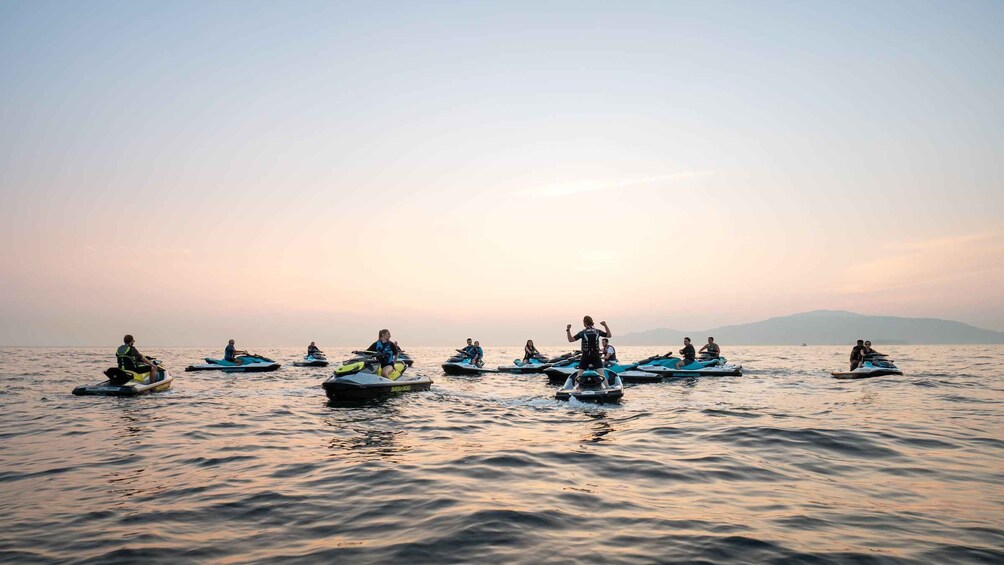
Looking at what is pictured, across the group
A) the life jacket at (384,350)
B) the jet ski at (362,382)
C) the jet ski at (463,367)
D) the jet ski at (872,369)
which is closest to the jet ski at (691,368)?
the jet ski at (872,369)

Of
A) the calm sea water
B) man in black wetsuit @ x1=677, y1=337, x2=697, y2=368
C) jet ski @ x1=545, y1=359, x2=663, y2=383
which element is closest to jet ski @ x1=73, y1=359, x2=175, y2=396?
the calm sea water

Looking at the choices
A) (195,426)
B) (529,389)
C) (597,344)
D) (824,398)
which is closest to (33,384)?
(195,426)

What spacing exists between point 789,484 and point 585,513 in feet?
11.4

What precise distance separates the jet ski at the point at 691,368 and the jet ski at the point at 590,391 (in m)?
12.1

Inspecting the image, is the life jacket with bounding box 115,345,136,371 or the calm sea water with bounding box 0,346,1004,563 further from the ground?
the life jacket with bounding box 115,345,136,371

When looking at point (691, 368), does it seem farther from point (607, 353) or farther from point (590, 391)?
point (590, 391)

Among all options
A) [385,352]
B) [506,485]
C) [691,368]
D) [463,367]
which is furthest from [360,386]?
[691,368]

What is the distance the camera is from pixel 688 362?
3031cm

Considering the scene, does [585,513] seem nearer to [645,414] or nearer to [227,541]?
[227,541]

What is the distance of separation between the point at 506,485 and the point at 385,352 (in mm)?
13764

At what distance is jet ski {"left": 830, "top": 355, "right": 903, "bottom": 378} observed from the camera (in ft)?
89.1

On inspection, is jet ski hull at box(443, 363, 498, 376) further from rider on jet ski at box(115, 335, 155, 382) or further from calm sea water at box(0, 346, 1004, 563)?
calm sea water at box(0, 346, 1004, 563)

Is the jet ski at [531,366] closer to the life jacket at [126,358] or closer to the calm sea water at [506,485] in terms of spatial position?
the calm sea water at [506,485]

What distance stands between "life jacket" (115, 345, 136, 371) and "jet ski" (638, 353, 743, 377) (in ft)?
77.2
